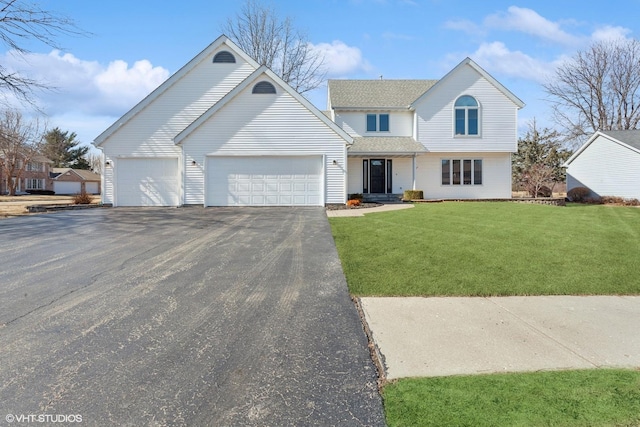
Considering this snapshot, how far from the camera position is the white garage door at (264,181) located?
16.8 metres

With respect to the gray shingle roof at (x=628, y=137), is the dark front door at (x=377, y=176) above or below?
below

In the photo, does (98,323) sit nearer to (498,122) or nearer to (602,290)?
(602,290)

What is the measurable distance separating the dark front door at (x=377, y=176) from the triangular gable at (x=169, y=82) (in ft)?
28.4

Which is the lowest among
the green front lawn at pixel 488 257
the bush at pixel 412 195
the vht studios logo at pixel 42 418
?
the vht studios logo at pixel 42 418

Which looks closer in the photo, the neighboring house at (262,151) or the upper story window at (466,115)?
the neighboring house at (262,151)

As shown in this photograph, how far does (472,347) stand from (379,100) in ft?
70.5

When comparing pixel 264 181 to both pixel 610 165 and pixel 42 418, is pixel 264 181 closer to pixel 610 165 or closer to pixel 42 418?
pixel 42 418

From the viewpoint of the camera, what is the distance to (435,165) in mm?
22078

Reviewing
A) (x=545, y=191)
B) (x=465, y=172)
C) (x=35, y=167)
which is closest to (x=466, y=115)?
(x=465, y=172)

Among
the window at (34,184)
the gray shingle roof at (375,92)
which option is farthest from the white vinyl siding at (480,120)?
the window at (34,184)

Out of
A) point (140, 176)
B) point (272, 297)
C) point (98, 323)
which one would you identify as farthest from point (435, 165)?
point (98, 323)

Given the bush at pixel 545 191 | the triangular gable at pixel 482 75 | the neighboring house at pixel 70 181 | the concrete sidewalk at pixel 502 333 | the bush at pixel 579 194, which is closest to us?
the concrete sidewalk at pixel 502 333

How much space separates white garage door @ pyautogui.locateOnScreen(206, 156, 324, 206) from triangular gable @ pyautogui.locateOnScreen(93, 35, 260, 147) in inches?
202

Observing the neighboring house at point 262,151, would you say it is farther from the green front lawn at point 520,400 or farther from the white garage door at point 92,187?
the white garage door at point 92,187
